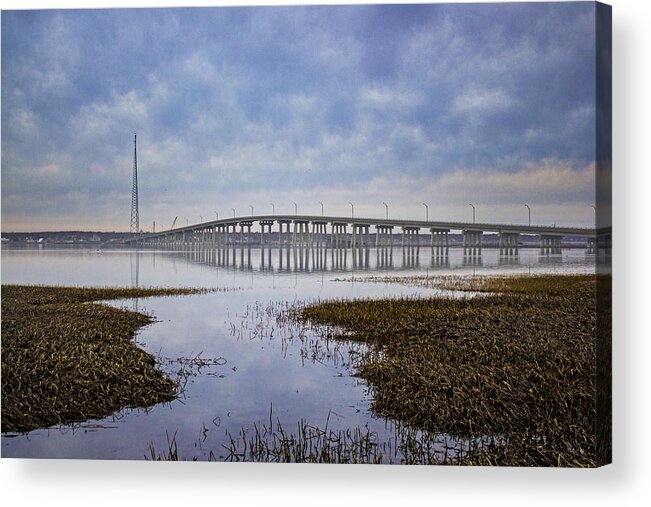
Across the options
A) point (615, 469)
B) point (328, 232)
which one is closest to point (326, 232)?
point (328, 232)

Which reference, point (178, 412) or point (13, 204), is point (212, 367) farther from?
point (13, 204)

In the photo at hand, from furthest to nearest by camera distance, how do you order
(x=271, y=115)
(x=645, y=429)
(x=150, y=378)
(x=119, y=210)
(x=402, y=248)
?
(x=402, y=248) < (x=119, y=210) < (x=271, y=115) < (x=150, y=378) < (x=645, y=429)

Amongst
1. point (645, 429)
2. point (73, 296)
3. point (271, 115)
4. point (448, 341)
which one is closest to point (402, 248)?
point (448, 341)

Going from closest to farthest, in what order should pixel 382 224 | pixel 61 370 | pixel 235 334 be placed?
pixel 61 370
pixel 235 334
pixel 382 224

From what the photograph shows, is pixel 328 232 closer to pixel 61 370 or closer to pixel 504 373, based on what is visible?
pixel 504 373

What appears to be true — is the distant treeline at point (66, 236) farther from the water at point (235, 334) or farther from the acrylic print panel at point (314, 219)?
the water at point (235, 334)

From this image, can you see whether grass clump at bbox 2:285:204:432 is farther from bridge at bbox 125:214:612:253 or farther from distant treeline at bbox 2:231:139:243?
bridge at bbox 125:214:612:253

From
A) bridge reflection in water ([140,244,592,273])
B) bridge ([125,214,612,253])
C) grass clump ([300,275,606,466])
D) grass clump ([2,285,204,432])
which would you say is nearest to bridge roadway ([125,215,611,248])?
bridge ([125,214,612,253])

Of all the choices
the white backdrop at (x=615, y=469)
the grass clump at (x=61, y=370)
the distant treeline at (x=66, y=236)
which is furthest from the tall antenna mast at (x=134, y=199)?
the white backdrop at (x=615, y=469)
